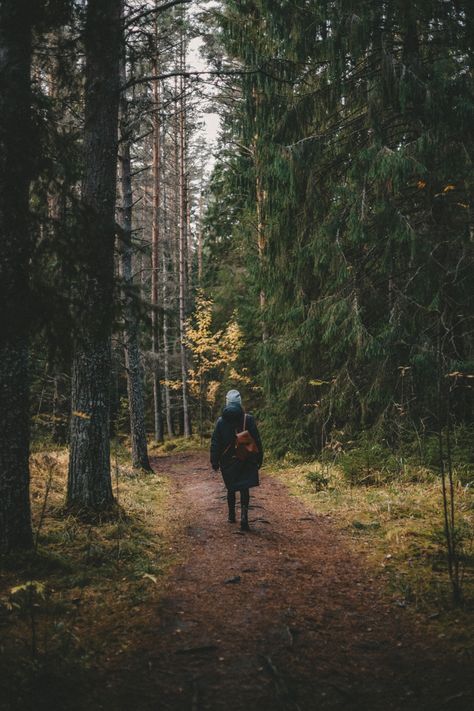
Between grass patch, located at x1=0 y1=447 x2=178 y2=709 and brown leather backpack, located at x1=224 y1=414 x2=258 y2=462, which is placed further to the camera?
brown leather backpack, located at x1=224 y1=414 x2=258 y2=462

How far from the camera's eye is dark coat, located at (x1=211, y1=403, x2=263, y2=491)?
6527 mm

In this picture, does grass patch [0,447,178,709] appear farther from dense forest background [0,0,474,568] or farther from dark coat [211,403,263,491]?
dark coat [211,403,263,491]

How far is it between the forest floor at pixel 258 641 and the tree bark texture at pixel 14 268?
1.29 meters

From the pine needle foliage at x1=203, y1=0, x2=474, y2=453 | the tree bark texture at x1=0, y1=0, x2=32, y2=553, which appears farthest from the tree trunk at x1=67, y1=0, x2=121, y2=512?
the pine needle foliage at x1=203, y1=0, x2=474, y2=453

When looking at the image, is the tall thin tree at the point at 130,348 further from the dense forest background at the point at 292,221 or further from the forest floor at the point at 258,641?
the forest floor at the point at 258,641

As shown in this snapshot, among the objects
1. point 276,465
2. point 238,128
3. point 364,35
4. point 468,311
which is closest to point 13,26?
point 238,128

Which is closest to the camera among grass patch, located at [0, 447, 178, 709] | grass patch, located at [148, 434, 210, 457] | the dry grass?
grass patch, located at [0, 447, 178, 709]

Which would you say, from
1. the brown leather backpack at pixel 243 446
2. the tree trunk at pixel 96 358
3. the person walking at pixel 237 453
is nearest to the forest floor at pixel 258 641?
the person walking at pixel 237 453

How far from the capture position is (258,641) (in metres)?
3.45

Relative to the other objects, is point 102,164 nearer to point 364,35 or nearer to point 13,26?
point 13,26

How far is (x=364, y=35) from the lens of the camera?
25.0ft

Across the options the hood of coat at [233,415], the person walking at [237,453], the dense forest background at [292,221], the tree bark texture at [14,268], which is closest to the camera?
the tree bark texture at [14,268]

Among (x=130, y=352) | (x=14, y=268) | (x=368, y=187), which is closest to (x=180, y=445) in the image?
(x=130, y=352)

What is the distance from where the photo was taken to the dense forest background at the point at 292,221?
4301mm
